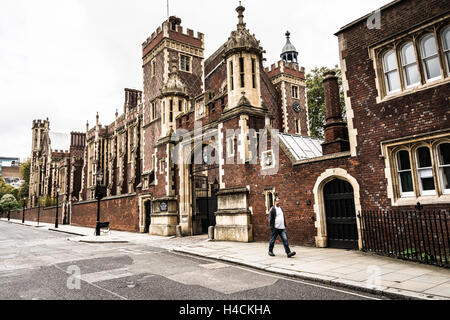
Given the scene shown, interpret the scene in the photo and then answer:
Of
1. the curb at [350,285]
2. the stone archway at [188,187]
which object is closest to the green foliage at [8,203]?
the stone archway at [188,187]

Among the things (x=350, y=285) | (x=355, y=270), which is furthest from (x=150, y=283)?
(x=355, y=270)

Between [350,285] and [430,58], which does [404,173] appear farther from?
[350,285]

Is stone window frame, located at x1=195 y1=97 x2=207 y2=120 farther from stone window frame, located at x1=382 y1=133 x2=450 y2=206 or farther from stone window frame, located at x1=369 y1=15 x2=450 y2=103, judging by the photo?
stone window frame, located at x1=382 y1=133 x2=450 y2=206

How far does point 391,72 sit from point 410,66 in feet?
1.78

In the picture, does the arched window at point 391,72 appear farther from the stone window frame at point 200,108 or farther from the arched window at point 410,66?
the stone window frame at point 200,108

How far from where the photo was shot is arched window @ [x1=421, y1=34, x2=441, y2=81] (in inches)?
338

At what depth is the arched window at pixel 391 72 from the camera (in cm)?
945

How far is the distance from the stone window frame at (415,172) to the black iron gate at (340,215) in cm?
150

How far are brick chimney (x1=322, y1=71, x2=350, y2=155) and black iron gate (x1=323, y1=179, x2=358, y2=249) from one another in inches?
49.6

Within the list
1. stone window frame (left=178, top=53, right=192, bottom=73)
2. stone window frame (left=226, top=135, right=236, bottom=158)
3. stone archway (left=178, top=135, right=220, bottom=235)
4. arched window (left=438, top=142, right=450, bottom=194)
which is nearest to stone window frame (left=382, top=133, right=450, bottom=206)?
arched window (left=438, top=142, right=450, bottom=194)

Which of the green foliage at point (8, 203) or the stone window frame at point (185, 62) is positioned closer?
the stone window frame at point (185, 62)
